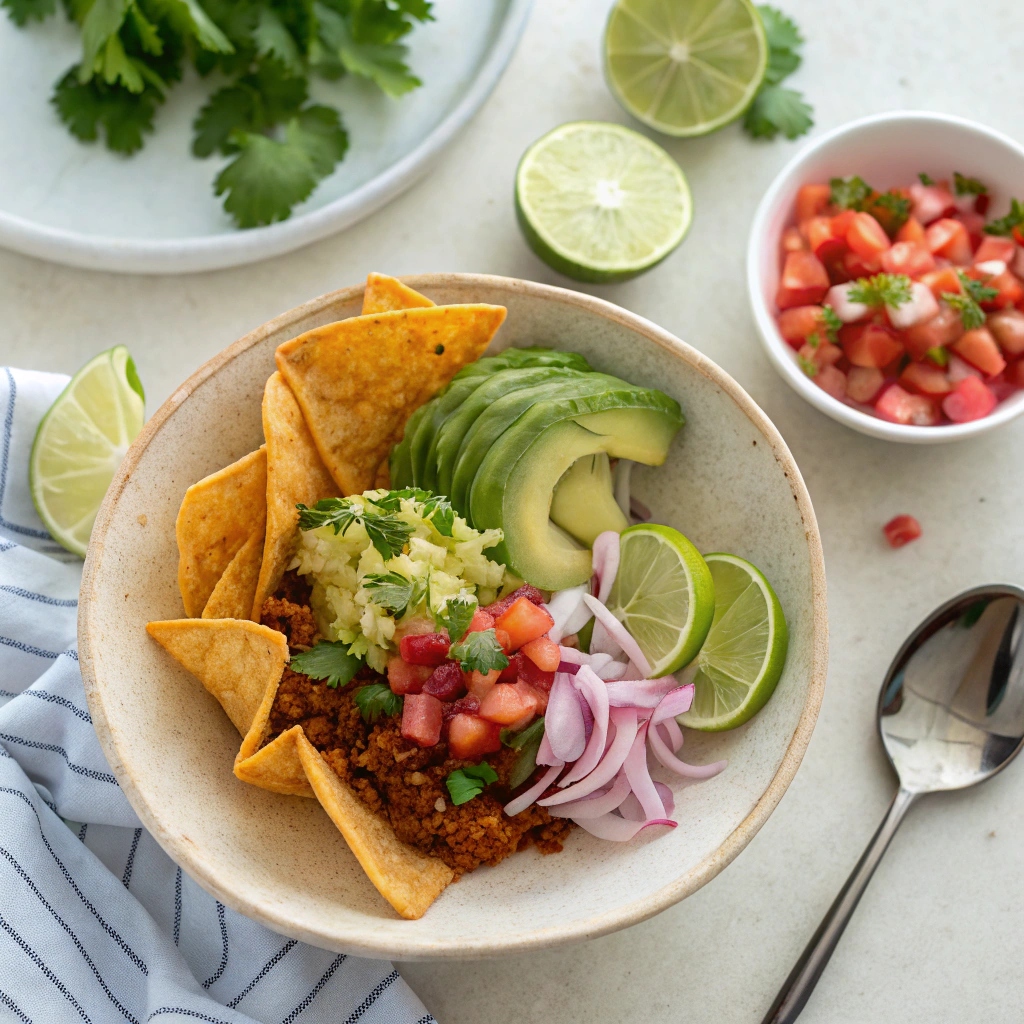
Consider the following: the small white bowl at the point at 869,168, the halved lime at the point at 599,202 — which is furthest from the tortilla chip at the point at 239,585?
the small white bowl at the point at 869,168

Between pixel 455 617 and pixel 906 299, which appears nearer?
pixel 455 617

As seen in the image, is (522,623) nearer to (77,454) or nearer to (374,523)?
(374,523)

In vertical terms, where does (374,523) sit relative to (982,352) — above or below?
above

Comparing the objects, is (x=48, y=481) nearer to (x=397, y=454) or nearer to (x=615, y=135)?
(x=397, y=454)

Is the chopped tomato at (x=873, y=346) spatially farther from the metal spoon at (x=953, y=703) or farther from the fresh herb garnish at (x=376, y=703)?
the fresh herb garnish at (x=376, y=703)

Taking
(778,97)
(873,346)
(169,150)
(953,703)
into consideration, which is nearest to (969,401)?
(873,346)

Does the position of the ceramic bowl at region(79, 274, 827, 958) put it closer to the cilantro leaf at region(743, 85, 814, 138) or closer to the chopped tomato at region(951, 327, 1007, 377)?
the chopped tomato at region(951, 327, 1007, 377)

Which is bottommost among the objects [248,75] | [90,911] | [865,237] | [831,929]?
[831,929]
